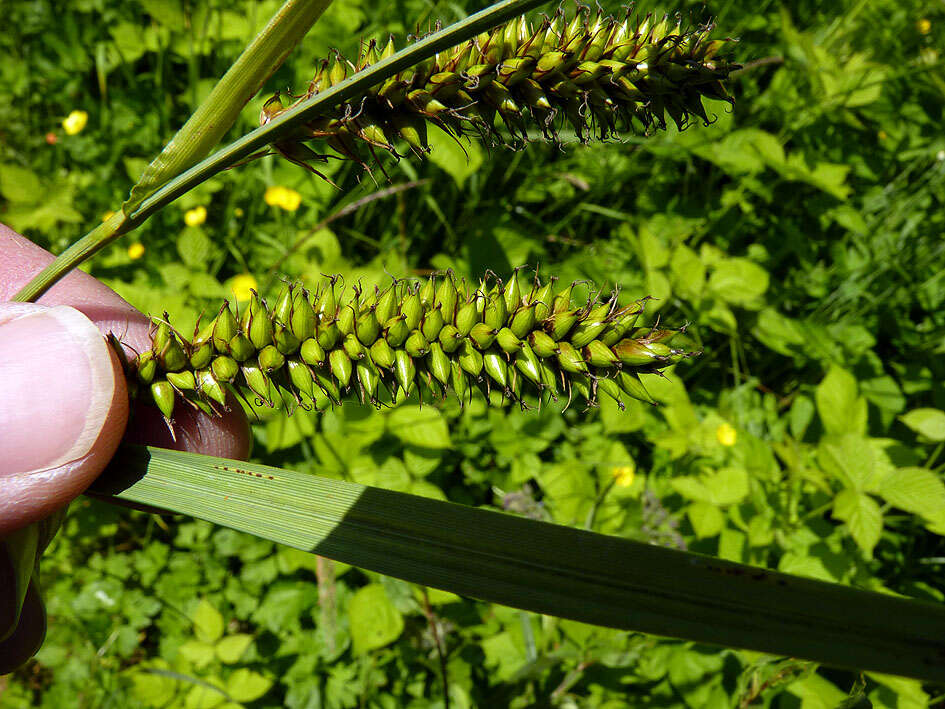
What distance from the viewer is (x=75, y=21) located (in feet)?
9.13

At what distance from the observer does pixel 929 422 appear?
6.12 ft

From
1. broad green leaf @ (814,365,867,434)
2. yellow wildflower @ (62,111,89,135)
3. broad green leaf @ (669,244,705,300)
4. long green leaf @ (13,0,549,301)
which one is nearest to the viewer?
long green leaf @ (13,0,549,301)

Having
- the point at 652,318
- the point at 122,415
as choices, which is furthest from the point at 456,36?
the point at 652,318

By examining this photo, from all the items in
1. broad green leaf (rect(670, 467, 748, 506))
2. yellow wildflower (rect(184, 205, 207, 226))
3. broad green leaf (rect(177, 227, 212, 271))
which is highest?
yellow wildflower (rect(184, 205, 207, 226))

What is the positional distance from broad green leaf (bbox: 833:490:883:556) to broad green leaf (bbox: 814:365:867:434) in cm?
26

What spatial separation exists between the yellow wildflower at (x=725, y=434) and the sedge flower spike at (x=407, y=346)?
1.38 metres

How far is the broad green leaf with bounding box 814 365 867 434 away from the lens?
1967mm

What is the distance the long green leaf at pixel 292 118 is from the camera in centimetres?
60

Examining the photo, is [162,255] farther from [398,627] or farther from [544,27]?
[544,27]

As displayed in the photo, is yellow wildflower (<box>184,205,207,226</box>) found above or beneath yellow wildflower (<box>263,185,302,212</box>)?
beneath

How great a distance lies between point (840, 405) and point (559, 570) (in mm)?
1629

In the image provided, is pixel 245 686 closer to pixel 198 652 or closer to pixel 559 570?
pixel 198 652

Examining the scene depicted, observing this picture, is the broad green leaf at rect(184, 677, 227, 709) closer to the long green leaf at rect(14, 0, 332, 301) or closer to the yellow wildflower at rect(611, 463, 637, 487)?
the yellow wildflower at rect(611, 463, 637, 487)

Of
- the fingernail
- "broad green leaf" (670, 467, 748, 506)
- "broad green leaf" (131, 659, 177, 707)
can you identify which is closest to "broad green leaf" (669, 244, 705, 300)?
"broad green leaf" (670, 467, 748, 506)
